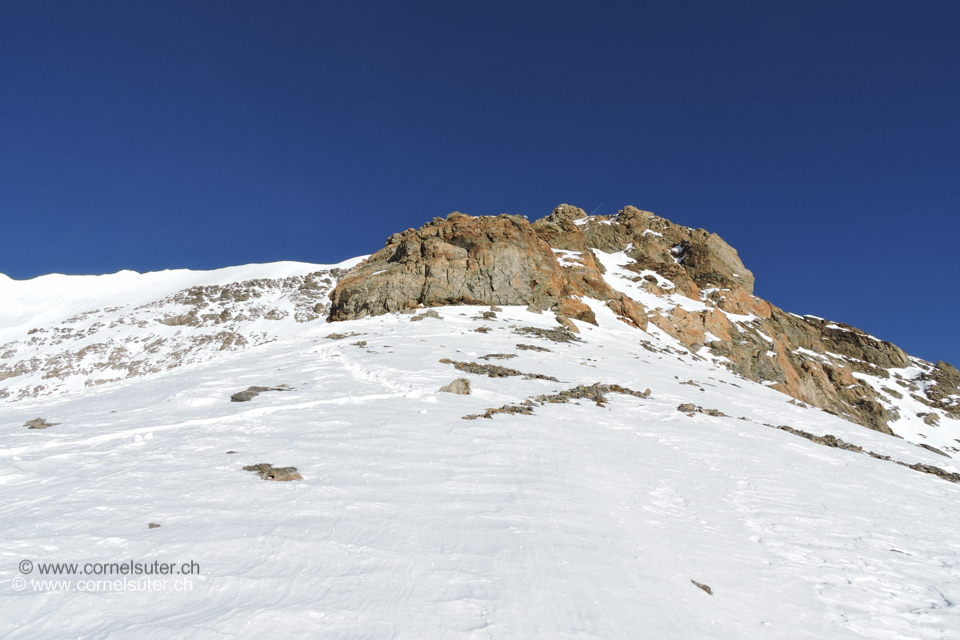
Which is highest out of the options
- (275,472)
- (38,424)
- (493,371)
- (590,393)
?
(493,371)

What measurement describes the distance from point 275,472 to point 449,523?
8.40 feet

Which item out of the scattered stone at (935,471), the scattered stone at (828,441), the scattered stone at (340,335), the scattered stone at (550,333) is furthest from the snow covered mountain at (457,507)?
the scattered stone at (550,333)

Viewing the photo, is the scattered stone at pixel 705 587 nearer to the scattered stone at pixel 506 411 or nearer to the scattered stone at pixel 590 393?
the scattered stone at pixel 506 411

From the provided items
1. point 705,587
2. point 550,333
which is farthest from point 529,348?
point 705,587

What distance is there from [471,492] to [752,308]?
61.8 metres

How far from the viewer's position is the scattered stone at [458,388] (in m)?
12.5

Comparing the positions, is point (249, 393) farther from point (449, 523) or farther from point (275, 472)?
point (449, 523)

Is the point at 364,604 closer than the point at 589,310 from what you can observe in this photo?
Yes

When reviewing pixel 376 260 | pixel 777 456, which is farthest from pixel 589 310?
pixel 777 456

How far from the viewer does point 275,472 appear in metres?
6.05

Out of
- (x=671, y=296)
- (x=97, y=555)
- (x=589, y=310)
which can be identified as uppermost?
(x=671, y=296)

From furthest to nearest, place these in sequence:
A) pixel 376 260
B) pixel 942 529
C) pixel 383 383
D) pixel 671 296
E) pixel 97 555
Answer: pixel 671 296 < pixel 376 260 < pixel 383 383 < pixel 942 529 < pixel 97 555

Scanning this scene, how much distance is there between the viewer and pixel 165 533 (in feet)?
13.8

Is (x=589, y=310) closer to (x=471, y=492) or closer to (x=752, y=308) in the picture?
(x=471, y=492)
